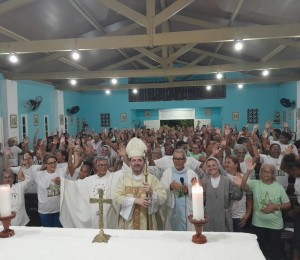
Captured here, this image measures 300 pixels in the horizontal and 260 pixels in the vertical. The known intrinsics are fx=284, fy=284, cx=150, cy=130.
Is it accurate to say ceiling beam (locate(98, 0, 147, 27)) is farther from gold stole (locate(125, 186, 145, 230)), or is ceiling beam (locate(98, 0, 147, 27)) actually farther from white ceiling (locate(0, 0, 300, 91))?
gold stole (locate(125, 186, 145, 230))

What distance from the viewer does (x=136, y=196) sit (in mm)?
3115

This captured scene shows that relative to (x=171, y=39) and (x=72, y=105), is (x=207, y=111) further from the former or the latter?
(x=171, y=39)

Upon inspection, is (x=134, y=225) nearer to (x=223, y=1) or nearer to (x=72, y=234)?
(x=72, y=234)

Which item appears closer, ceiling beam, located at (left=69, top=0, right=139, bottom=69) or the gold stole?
the gold stole

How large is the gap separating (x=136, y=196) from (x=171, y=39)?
4271mm

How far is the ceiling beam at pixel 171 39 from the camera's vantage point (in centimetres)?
620

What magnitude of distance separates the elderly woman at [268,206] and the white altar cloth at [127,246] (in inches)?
58.0

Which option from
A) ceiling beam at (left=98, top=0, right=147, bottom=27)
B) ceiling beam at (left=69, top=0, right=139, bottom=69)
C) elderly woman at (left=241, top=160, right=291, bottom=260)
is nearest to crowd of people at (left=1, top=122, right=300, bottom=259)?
elderly woman at (left=241, top=160, right=291, bottom=260)

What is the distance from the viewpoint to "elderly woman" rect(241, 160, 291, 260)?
3.39 metres

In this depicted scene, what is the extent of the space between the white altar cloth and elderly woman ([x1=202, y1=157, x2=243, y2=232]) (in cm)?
132

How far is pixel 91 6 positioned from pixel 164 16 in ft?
9.64

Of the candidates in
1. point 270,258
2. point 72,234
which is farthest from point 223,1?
point 72,234

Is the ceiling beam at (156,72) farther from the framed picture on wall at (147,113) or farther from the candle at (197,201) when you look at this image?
the candle at (197,201)

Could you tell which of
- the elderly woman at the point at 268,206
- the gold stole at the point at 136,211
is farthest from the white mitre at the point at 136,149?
the elderly woman at the point at 268,206
